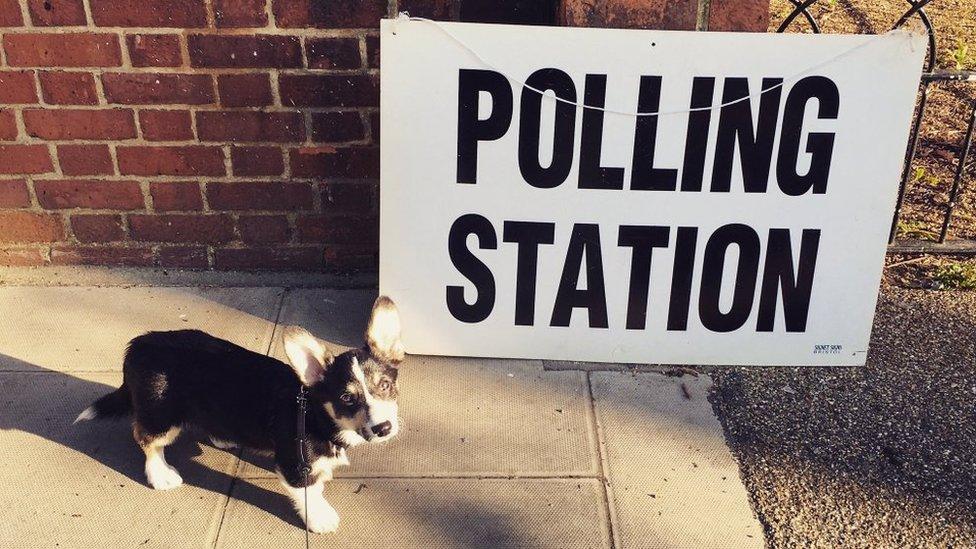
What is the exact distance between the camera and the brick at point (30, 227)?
12.6 feet

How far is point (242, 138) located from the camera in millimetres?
3691

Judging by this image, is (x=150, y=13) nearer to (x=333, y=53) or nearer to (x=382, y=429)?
(x=333, y=53)

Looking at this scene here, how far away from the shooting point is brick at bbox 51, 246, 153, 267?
12.8ft

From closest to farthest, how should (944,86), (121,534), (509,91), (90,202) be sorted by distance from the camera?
(121,534)
(509,91)
(90,202)
(944,86)

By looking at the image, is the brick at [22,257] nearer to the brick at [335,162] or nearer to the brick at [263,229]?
the brick at [263,229]

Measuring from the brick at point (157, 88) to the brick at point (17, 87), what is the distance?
0.30 metres

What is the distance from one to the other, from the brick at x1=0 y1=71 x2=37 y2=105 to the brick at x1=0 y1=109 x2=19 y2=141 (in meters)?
0.05

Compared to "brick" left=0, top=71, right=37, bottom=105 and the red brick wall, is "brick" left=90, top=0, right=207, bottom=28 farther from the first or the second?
"brick" left=0, top=71, right=37, bottom=105

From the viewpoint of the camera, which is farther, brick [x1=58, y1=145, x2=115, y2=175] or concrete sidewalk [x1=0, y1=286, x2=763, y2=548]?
brick [x1=58, y1=145, x2=115, y2=175]

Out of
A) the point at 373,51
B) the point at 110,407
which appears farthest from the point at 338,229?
the point at 110,407

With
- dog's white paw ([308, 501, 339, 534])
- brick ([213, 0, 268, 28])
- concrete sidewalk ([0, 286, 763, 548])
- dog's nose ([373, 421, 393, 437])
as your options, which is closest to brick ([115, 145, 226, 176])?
brick ([213, 0, 268, 28])

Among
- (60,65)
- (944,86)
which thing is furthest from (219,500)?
(944,86)

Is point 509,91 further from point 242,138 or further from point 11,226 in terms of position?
point 11,226

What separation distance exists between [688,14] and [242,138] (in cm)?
184
